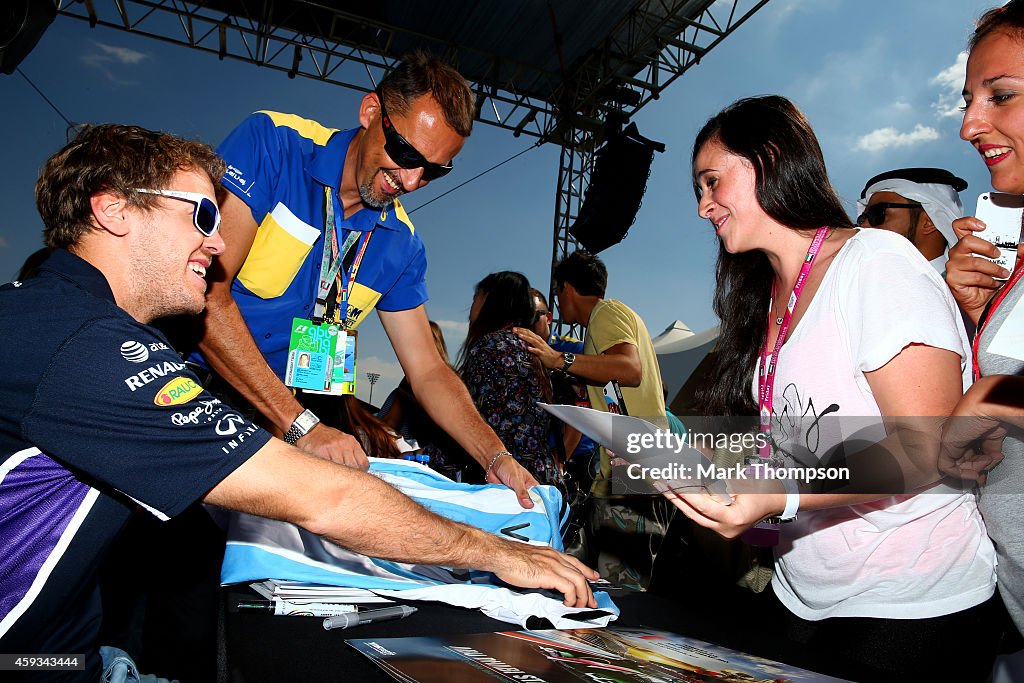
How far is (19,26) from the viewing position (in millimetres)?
4043

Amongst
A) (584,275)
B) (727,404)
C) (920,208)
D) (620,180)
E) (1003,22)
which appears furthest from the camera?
(620,180)

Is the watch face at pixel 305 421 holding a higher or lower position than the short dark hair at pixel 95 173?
lower

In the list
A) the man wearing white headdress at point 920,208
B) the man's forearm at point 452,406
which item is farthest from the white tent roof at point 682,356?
the man's forearm at point 452,406

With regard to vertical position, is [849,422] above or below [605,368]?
below

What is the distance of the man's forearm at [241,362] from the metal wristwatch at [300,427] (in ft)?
0.11

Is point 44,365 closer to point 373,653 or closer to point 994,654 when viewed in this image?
point 373,653

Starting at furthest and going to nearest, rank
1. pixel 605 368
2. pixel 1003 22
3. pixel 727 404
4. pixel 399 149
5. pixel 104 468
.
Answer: pixel 605 368 < pixel 399 149 < pixel 727 404 < pixel 1003 22 < pixel 104 468

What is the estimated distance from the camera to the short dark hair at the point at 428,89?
2.17 metres

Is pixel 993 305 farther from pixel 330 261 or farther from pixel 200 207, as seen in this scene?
pixel 330 261

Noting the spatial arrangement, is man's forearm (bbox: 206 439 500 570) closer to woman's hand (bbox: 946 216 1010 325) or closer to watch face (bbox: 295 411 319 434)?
watch face (bbox: 295 411 319 434)

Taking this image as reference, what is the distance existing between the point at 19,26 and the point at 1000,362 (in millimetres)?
5396

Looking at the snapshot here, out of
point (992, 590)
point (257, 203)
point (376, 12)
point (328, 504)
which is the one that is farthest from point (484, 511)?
point (376, 12)

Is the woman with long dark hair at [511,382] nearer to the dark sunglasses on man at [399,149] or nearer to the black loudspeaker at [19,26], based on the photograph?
the dark sunglasses on man at [399,149]

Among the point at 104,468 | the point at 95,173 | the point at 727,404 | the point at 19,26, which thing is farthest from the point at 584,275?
the point at 19,26
